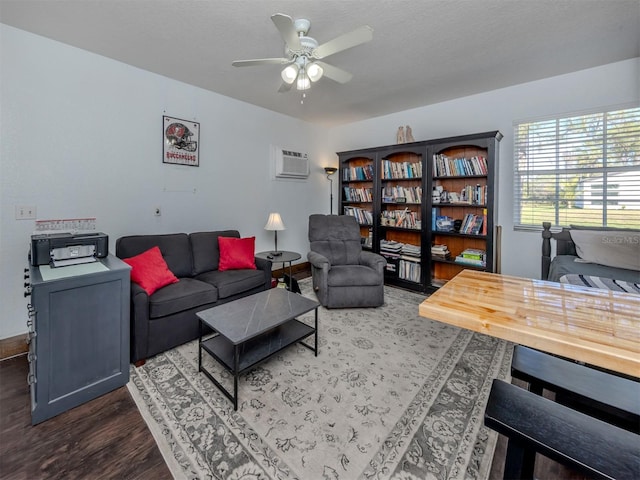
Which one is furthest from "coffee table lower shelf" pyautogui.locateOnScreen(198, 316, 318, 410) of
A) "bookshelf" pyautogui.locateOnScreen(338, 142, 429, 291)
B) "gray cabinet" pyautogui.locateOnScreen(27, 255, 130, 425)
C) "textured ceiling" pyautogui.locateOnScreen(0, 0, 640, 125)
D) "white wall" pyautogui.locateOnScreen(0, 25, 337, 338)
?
"textured ceiling" pyautogui.locateOnScreen(0, 0, 640, 125)

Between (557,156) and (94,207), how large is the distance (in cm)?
478

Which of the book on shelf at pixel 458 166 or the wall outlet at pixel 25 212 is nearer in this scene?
the wall outlet at pixel 25 212

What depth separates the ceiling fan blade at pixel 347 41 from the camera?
5.40ft

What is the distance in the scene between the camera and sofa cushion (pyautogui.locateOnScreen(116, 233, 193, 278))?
2.53m

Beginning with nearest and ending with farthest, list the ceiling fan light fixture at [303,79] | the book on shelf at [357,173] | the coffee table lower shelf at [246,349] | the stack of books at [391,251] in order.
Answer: the coffee table lower shelf at [246,349] → the ceiling fan light fixture at [303,79] → the stack of books at [391,251] → the book on shelf at [357,173]

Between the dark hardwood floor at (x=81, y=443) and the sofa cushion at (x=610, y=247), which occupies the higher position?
the sofa cushion at (x=610, y=247)

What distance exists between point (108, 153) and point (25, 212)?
817 mm

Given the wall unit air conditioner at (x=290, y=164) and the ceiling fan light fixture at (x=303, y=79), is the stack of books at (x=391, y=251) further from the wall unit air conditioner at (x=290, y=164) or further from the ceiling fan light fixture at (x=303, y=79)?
the ceiling fan light fixture at (x=303, y=79)

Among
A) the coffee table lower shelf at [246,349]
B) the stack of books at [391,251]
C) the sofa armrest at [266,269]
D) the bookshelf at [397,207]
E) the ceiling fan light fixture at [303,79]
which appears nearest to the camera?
the coffee table lower shelf at [246,349]

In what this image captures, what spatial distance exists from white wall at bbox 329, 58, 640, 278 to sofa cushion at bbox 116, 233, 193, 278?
331 centimetres

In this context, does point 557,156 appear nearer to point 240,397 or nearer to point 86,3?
point 240,397

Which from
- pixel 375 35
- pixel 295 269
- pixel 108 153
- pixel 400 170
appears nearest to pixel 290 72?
pixel 375 35

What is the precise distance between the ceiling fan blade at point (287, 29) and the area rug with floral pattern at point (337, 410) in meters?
2.25

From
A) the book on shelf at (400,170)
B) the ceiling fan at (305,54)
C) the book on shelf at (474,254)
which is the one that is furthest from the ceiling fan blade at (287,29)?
the book on shelf at (474,254)
